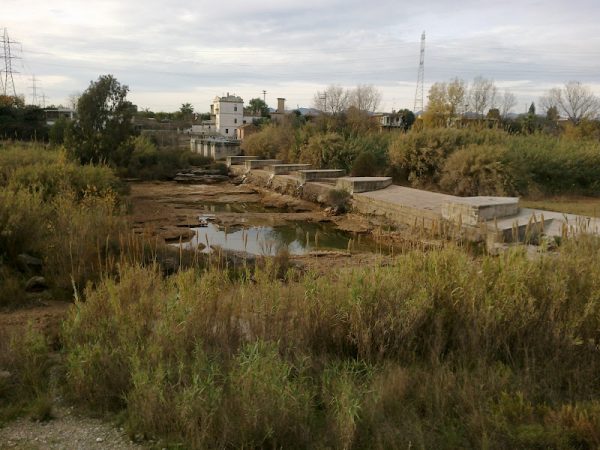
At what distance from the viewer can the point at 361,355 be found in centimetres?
430

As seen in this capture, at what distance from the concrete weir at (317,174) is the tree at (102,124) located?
8.08 m

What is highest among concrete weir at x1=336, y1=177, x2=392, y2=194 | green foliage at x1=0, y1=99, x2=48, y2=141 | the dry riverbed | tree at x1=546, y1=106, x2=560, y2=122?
tree at x1=546, y1=106, x2=560, y2=122

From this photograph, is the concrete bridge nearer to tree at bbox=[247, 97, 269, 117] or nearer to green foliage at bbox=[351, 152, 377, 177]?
green foliage at bbox=[351, 152, 377, 177]

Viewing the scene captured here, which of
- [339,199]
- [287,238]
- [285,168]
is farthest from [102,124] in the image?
[287,238]

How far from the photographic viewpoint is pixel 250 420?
3.14 m

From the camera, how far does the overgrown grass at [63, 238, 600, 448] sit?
10.5 ft

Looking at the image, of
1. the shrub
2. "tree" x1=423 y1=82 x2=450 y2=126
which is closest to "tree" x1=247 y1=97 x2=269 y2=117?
"tree" x1=423 y1=82 x2=450 y2=126

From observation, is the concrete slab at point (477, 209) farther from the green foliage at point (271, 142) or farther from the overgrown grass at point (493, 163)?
the green foliage at point (271, 142)

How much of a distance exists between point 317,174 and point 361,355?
1677cm

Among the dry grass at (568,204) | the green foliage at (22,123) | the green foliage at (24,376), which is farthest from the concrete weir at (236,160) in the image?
the green foliage at (24,376)

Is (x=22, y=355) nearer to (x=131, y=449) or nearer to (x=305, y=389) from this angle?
(x=131, y=449)

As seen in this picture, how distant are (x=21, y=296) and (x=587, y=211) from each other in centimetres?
1380

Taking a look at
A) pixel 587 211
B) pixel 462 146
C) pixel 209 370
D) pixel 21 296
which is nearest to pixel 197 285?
pixel 209 370

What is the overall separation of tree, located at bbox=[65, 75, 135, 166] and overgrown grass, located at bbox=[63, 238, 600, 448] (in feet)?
56.0
